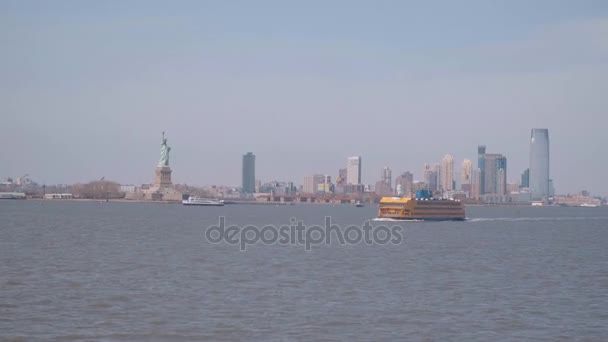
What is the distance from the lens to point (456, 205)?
99.4 m

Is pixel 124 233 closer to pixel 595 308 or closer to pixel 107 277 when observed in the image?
pixel 107 277

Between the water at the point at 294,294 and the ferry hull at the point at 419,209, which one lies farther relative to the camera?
the ferry hull at the point at 419,209

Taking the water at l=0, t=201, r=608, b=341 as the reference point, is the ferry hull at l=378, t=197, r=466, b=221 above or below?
above

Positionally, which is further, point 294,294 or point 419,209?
point 419,209

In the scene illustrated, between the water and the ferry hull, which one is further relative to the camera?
the ferry hull

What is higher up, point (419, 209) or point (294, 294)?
point (419, 209)

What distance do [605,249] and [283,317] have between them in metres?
36.7

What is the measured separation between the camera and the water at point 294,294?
836 inches

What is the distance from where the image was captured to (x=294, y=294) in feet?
90.1

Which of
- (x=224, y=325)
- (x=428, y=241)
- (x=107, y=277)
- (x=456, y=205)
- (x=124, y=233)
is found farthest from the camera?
(x=456, y=205)

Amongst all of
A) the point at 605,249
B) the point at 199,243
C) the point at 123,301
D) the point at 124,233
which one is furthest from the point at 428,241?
the point at 123,301

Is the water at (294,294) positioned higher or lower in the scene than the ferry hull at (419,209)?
lower

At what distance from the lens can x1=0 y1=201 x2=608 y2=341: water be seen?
69.7ft

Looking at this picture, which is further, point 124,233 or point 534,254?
point 124,233
